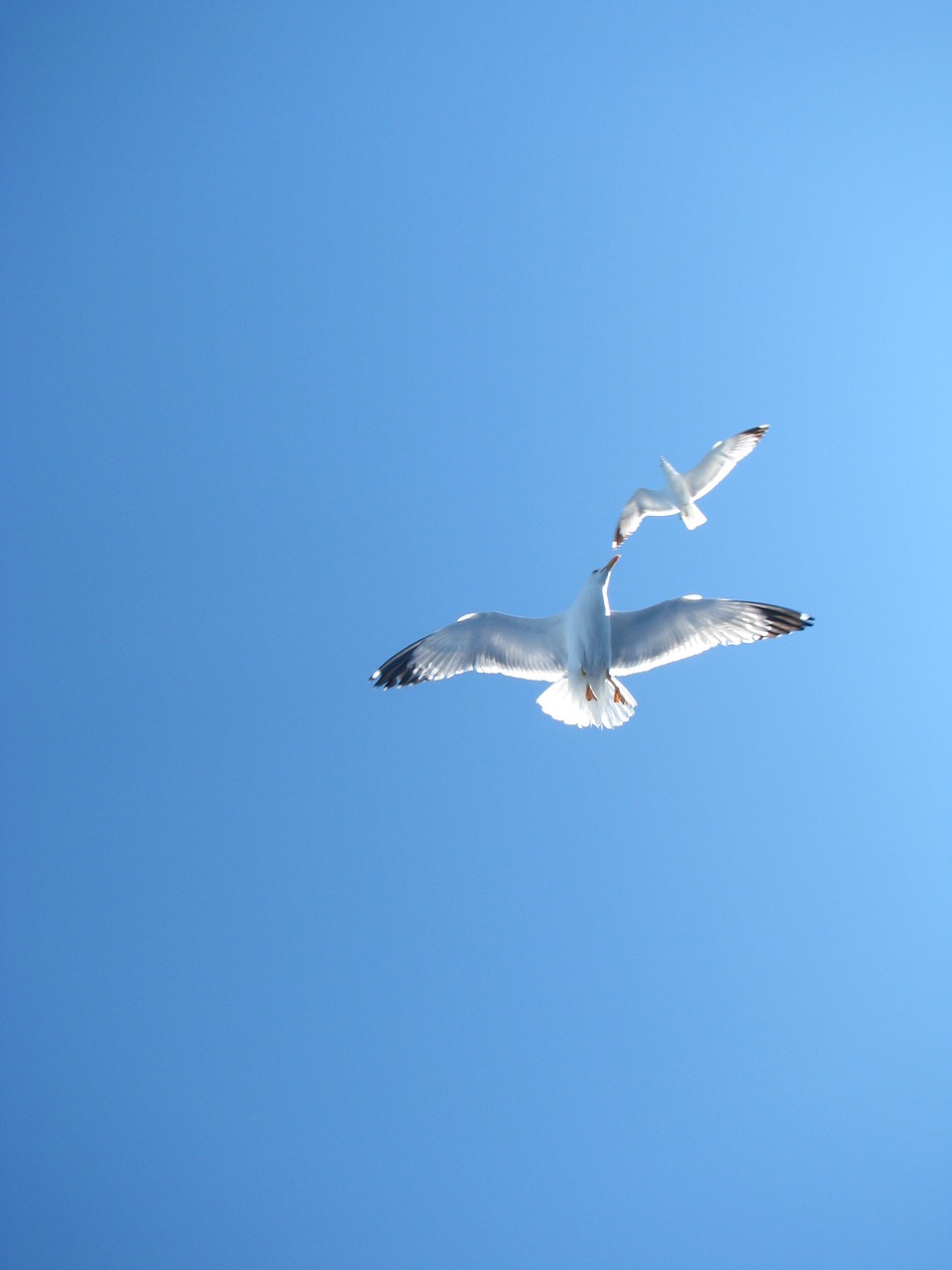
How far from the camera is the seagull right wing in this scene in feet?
26.2

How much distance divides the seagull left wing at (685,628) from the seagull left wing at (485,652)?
458mm

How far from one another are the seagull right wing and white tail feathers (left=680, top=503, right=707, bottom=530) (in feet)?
0.38

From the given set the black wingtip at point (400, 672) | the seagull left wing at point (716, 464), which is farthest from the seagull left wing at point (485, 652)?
the seagull left wing at point (716, 464)

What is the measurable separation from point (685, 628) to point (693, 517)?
1297mm

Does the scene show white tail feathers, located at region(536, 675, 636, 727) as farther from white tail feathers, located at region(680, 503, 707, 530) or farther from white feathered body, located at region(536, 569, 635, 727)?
white tail feathers, located at region(680, 503, 707, 530)

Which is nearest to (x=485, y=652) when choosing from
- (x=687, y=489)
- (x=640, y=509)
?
(x=640, y=509)

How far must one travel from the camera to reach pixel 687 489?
7.94 meters

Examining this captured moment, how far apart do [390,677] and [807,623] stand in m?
2.93

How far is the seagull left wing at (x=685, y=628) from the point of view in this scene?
682 centimetres

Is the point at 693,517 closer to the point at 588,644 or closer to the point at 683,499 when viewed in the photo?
the point at 683,499

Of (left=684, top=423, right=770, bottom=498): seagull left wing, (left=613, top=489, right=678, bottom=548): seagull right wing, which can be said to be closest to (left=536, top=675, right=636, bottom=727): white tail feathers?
(left=613, top=489, right=678, bottom=548): seagull right wing

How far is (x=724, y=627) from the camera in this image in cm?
695

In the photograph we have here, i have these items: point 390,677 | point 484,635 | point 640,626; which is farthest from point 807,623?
point 390,677

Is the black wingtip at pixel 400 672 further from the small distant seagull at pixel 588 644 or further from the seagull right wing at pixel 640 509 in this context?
the seagull right wing at pixel 640 509
